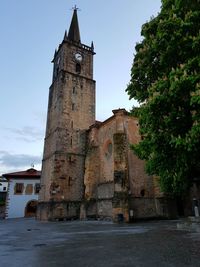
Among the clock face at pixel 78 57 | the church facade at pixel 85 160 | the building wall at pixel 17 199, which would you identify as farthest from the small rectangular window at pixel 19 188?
the clock face at pixel 78 57

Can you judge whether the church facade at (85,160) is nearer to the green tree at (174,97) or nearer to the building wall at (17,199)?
the building wall at (17,199)

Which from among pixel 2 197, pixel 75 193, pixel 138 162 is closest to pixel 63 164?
pixel 75 193

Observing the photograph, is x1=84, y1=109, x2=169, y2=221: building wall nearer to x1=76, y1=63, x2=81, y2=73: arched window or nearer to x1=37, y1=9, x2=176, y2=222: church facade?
x1=37, y1=9, x2=176, y2=222: church facade

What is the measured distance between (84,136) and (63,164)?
16.8 feet

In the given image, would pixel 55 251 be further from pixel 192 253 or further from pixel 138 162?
pixel 138 162

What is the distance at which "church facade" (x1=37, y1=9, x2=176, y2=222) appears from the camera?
2117cm

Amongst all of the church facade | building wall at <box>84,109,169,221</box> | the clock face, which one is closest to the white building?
the church facade

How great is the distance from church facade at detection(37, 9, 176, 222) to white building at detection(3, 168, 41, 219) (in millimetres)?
8743

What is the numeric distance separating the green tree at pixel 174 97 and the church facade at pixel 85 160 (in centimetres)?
1136

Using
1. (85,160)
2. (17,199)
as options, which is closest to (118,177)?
(85,160)

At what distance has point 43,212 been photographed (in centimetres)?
2497

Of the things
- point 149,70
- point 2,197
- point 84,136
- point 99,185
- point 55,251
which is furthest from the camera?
point 2,197

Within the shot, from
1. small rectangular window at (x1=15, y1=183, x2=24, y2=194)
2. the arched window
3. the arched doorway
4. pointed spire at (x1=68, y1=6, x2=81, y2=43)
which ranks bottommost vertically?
the arched doorway

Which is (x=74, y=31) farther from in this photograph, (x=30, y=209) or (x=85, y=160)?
(x=30, y=209)
